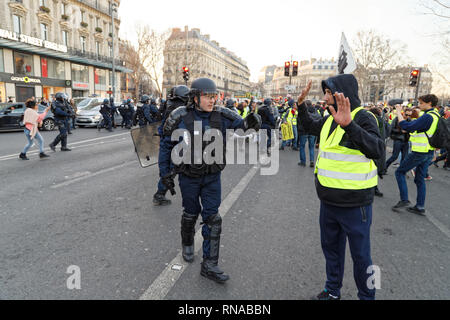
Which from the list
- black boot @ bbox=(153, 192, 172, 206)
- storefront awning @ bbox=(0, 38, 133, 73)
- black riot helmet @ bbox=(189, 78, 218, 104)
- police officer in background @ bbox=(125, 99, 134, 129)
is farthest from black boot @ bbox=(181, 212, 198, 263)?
storefront awning @ bbox=(0, 38, 133, 73)

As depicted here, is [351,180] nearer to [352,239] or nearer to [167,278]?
[352,239]

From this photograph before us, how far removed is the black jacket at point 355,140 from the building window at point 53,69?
120 ft

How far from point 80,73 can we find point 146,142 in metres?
37.7

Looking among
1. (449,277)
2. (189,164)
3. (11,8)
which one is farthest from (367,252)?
(11,8)

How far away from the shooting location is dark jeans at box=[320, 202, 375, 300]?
219 cm

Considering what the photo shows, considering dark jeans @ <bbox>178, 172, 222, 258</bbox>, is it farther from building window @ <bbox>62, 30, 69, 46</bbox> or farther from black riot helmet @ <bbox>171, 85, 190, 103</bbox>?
building window @ <bbox>62, 30, 69, 46</bbox>

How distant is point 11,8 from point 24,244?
111ft

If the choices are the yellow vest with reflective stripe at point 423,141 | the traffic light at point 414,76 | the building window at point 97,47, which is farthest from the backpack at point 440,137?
the building window at point 97,47

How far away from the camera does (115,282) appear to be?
2.62 metres

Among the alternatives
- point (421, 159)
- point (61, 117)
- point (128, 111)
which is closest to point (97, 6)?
point (128, 111)

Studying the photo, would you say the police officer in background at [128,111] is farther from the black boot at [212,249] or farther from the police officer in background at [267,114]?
the black boot at [212,249]

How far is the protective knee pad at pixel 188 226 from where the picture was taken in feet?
9.54

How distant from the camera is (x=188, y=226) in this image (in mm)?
2943
